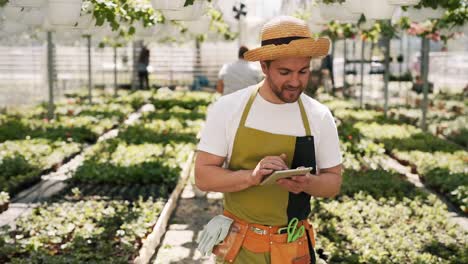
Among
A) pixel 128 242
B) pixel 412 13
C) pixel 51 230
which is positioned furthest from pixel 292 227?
pixel 412 13

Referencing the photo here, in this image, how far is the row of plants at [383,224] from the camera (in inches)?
222

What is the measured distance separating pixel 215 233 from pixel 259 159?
37cm

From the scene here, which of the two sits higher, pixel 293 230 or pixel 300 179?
pixel 300 179

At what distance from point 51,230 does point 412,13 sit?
4095mm

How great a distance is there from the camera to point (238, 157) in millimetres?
2965

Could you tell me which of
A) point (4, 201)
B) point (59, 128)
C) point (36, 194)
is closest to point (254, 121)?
point (4, 201)

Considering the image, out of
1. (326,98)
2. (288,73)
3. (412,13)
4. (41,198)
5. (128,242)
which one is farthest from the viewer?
(326,98)

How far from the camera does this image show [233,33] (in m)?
21.4

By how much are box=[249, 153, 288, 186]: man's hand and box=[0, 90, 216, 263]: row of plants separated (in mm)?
2869

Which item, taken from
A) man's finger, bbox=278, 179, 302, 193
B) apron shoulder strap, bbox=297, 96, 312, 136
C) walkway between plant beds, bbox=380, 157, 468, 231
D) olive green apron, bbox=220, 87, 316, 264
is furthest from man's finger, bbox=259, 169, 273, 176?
walkway between plant beds, bbox=380, 157, 468, 231

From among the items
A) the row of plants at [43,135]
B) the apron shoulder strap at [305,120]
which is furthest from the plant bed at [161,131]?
the apron shoulder strap at [305,120]

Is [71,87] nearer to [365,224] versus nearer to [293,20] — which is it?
[365,224]

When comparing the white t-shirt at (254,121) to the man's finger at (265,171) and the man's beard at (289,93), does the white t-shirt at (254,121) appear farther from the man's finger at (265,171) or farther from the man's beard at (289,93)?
the man's finger at (265,171)

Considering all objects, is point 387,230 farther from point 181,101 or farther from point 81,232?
point 181,101
